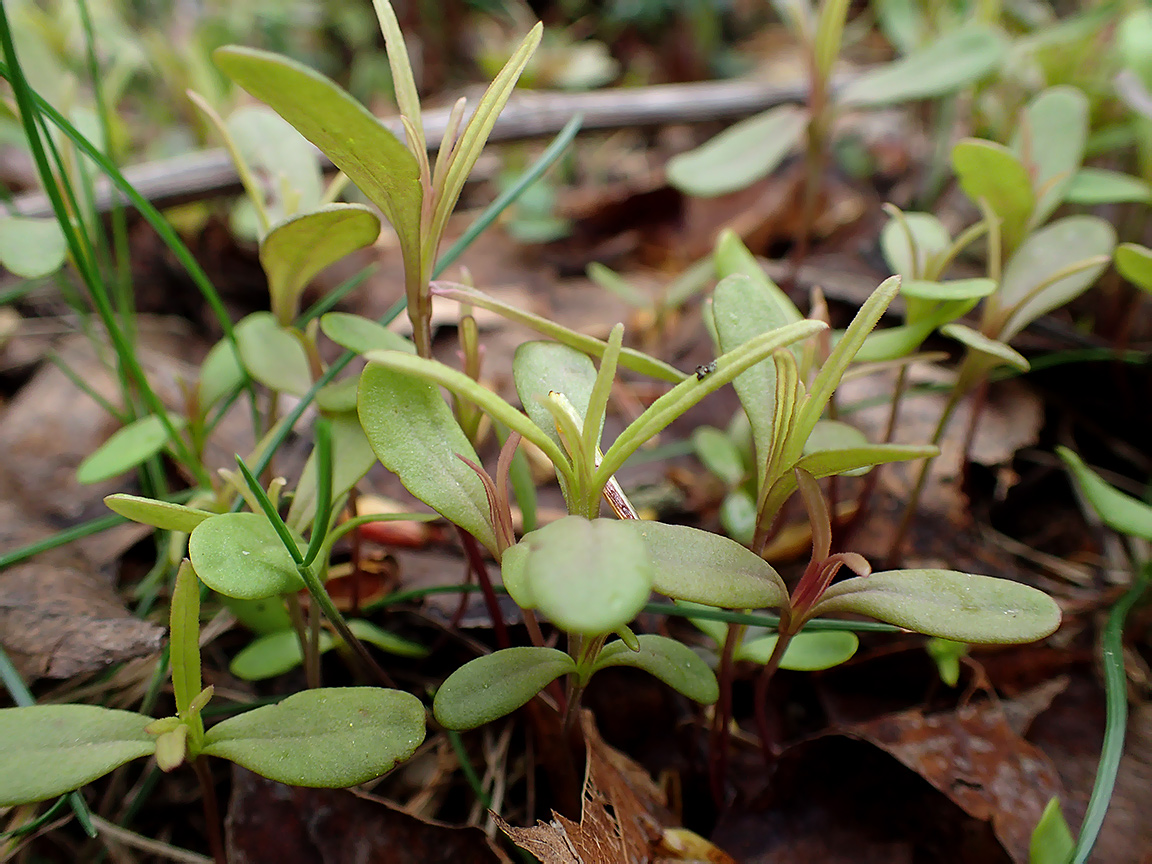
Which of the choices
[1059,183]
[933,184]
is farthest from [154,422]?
[933,184]

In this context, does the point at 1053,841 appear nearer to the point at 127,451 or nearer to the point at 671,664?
the point at 671,664

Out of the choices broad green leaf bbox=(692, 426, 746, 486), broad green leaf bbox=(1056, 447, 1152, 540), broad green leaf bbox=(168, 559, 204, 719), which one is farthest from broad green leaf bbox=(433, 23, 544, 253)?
broad green leaf bbox=(1056, 447, 1152, 540)

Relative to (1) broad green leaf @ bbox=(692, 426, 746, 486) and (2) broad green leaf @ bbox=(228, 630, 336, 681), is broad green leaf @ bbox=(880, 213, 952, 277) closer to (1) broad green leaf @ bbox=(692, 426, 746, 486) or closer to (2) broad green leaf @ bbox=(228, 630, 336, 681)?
(1) broad green leaf @ bbox=(692, 426, 746, 486)

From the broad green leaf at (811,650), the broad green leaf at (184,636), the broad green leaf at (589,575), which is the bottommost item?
the broad green leaf at (811,650)

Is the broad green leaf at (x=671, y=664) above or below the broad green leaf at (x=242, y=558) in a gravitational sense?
below

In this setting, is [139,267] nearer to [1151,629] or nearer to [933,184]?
[933,184]

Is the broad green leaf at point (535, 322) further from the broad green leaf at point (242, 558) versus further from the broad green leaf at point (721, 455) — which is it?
the broad green leaf at point (721, 455)

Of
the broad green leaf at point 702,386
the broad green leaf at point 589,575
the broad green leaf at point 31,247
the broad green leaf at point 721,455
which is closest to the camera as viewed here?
the broad green leaf at point 589,575

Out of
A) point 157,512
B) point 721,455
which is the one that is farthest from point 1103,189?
point 157,512

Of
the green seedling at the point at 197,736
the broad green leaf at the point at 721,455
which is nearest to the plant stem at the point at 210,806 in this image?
the green seedling at the point at 197,736
